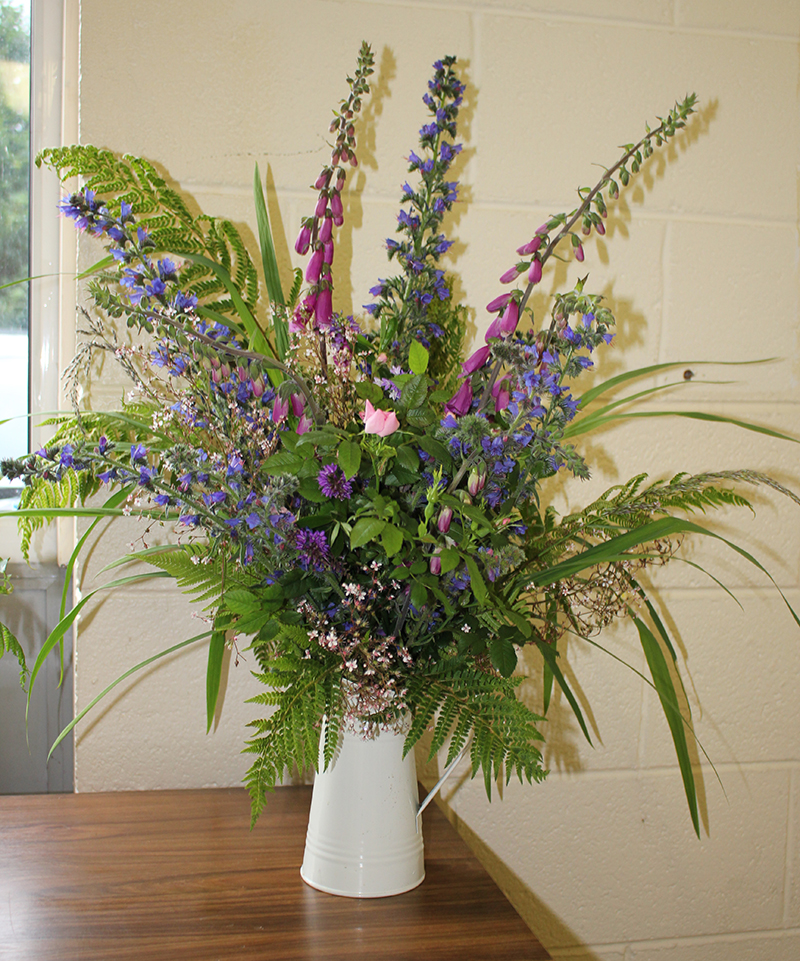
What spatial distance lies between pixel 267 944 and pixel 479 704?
0.87 feet

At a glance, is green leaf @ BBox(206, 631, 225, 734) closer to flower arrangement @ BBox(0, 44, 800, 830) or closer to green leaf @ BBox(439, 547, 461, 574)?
flower arrangement @ BBox(0, 44, 800, 830)

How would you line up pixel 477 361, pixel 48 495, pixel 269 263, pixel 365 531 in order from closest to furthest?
pixel 365 531 → pixel 477 361 → pixel 269 263 → pixel 48 495

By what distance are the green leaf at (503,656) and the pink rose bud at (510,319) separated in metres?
0.25

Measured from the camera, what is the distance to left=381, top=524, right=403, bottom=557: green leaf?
22.0 inches

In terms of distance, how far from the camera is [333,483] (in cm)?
61

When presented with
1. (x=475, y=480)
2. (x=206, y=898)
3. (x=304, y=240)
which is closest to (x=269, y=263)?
(x=304, y=240)

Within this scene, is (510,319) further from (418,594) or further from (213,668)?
(213,668)

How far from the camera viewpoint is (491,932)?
67 cm

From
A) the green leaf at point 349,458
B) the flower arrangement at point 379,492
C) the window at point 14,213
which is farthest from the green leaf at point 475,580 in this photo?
the window at point 14,213

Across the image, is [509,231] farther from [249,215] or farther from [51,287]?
[51,287]

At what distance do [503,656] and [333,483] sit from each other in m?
0.19

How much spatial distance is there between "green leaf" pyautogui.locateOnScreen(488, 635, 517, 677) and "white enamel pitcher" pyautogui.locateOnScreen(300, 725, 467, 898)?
0.12 meters

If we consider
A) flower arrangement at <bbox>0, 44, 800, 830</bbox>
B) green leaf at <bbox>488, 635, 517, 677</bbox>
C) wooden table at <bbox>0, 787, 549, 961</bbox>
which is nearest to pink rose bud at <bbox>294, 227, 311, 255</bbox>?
flower arrangement at <bbox>0, 44, 800, 830</bbox>

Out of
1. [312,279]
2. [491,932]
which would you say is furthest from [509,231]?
[491,932]
